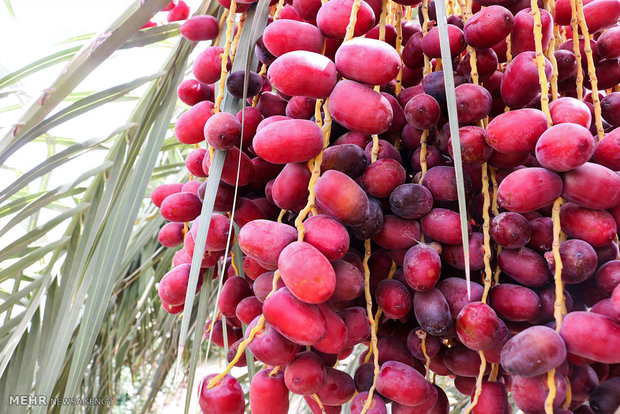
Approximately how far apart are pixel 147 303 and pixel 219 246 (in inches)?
35.7

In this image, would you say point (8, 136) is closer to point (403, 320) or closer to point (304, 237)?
point (304, 237)

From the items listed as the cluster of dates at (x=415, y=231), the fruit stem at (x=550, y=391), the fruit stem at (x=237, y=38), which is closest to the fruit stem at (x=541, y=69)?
the cluster of dates at (x=415, y=231)

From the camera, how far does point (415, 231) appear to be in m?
0.56

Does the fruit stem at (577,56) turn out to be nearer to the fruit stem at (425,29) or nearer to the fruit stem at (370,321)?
the fruit stem at (425,29)

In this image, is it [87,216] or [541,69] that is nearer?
[541,69]

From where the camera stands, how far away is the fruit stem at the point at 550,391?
430 mm

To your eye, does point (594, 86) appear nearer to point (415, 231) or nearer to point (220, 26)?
point (415, 231)

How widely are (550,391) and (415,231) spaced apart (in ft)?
0.63

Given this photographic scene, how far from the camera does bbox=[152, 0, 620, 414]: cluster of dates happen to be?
0.49 m

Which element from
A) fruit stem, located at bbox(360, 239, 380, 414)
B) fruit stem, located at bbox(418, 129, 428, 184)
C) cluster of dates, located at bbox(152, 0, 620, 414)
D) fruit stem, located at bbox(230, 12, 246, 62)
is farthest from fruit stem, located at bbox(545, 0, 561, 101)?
fruit stem, located at bbox(230, 12, 246, 62)

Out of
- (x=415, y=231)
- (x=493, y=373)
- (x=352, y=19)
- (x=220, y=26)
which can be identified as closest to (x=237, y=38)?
(x=220, y=26)

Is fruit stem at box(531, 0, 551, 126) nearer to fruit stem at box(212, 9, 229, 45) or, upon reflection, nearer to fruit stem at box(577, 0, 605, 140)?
fruit stem at box(577, 0, 605, 140)

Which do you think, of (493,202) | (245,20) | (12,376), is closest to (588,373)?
(493,202)

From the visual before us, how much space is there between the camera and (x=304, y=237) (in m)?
0.50
